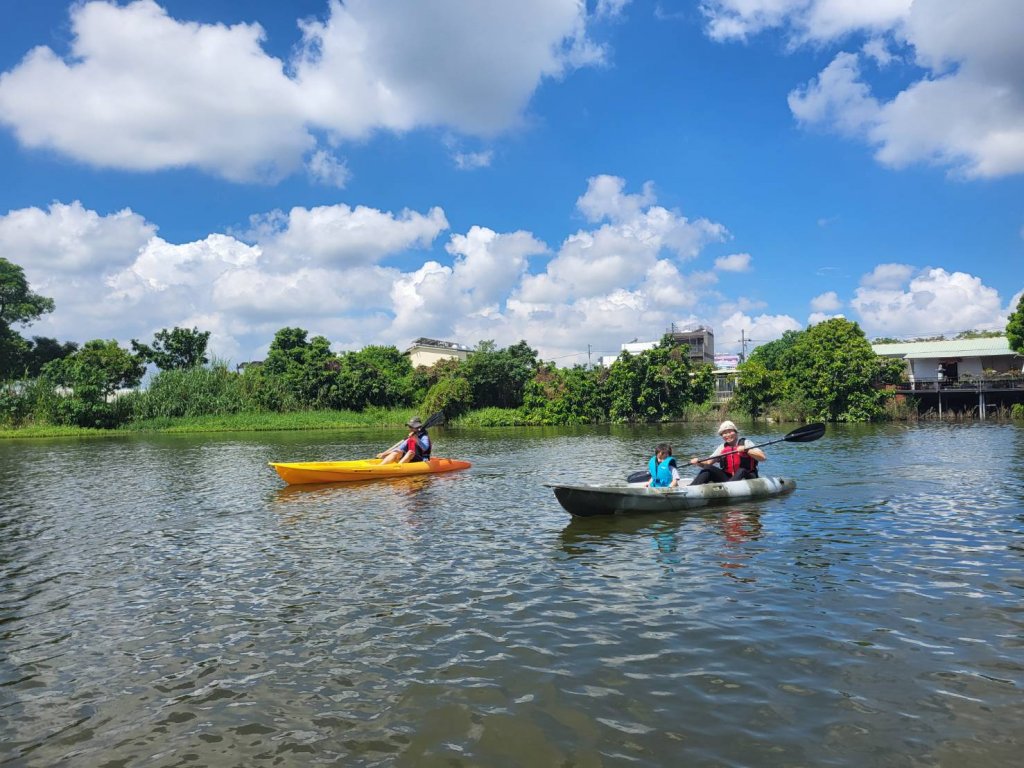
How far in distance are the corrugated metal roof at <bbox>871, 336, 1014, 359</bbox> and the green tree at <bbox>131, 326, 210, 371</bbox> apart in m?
59.7

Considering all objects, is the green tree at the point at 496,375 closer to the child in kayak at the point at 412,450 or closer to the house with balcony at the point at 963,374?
the house with balcony at the point at 963,374

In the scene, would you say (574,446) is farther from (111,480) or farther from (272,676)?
(272,676)

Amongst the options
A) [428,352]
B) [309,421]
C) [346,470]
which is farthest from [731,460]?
[428,352]

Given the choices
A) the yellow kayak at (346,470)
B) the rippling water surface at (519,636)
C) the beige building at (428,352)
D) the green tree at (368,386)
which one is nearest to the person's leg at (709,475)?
the rippling water surface at (519,636)

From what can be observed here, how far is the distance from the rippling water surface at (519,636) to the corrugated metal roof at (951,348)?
4262 cm

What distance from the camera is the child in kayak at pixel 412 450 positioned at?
18516 mm

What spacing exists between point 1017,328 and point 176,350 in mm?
65268

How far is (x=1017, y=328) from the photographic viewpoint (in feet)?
122

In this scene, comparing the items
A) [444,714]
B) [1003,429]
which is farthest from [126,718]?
[1003,429]

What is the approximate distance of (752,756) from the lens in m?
4.15

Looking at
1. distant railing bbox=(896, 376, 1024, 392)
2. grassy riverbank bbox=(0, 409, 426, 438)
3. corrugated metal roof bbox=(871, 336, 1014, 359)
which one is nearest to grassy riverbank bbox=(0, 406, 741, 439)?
grassy riverbank bbox=(0, 409, 426, 438)

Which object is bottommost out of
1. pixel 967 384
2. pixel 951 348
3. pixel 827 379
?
pixel 967 384

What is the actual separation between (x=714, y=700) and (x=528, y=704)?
1.35m

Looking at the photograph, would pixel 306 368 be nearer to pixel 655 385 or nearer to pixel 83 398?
pixel 83 398
